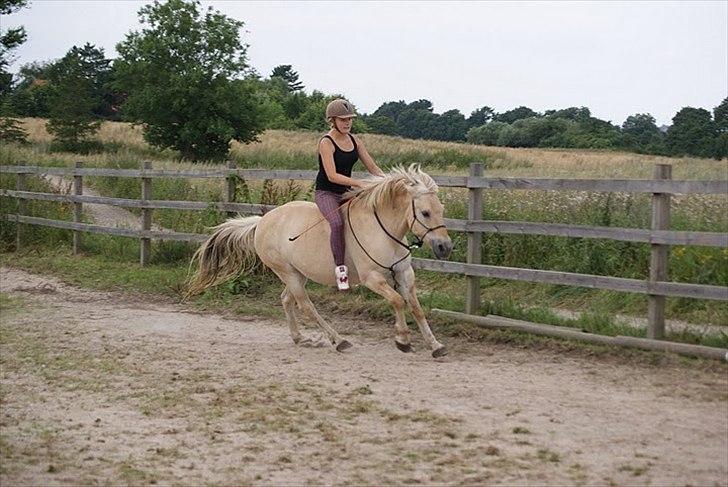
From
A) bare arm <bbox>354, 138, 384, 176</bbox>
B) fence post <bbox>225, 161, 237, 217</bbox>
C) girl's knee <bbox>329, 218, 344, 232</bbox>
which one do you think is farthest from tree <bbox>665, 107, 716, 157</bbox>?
girl's knee <bbox>329, 218, 344, 232</bbox>

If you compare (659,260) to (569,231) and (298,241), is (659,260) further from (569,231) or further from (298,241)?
(298,241)

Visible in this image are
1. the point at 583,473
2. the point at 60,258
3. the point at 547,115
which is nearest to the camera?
the point at 583,473

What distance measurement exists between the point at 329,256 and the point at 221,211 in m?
4.34

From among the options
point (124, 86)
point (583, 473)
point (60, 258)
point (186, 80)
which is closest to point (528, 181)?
point (583, 473)

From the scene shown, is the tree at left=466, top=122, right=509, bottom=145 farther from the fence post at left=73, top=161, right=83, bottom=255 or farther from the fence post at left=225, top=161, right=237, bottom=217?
the fence post at left=225, top=161, right=237, bottom=217

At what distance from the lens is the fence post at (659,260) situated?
788 centimetres

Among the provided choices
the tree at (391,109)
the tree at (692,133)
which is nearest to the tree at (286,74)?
the tree at (391,109)

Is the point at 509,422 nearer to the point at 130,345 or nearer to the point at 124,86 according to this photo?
the point at 130,345

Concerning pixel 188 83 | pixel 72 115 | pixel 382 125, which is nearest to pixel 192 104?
pixel 188 83

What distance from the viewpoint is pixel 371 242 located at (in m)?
8.37

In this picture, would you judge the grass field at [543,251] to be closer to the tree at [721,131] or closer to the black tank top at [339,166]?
the black tank top at [339,166]

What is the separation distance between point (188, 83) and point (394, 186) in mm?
42890

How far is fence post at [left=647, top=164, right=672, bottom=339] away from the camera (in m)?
Answer: 7.88

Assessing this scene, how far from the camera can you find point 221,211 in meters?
12.7
